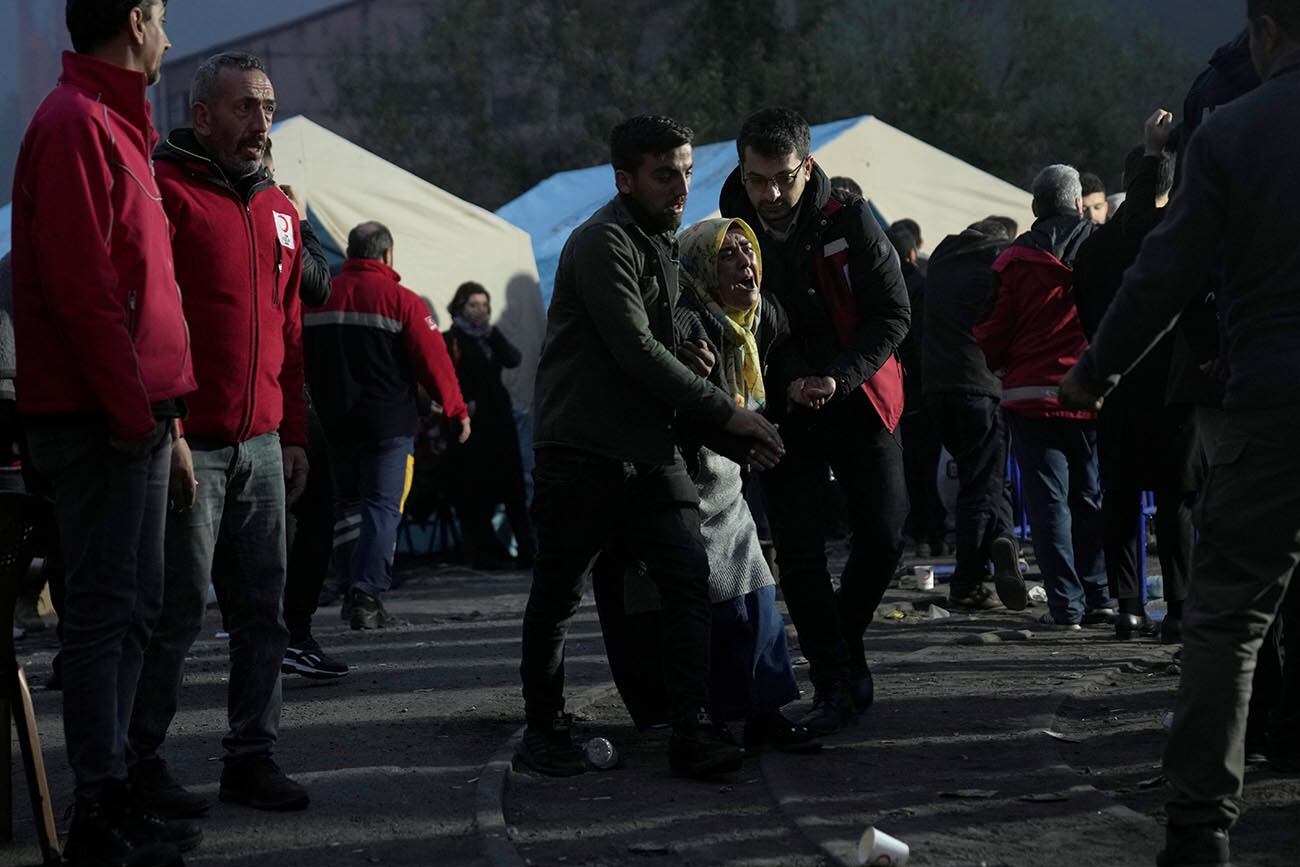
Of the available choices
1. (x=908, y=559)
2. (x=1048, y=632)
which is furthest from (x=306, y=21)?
(x=1048, y=632)

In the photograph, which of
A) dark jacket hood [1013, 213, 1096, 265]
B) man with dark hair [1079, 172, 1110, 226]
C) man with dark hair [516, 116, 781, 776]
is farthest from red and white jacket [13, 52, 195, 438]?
man with dark hair [1079, 172, 1110, 226]

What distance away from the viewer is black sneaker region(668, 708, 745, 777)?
6.02 m

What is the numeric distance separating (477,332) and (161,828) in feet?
32.0

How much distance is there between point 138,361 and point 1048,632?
5901 mm

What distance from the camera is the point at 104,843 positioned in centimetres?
479

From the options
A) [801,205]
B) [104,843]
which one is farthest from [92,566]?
[801,205]

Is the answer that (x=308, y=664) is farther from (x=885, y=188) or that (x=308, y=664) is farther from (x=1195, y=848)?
(x=885, y=188)

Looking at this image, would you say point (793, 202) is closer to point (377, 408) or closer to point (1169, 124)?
point (1169, 124)

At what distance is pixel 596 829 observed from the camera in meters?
5.46

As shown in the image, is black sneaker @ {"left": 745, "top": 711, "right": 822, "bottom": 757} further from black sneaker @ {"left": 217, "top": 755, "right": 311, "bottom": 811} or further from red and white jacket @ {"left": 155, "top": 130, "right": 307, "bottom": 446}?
red and white jacket @ {"left": 155, "top": 130, "right": 307, "bottom": 446}

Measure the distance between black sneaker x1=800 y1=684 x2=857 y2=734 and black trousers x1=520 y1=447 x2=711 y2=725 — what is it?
622 mm

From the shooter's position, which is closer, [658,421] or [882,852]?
[882,852]

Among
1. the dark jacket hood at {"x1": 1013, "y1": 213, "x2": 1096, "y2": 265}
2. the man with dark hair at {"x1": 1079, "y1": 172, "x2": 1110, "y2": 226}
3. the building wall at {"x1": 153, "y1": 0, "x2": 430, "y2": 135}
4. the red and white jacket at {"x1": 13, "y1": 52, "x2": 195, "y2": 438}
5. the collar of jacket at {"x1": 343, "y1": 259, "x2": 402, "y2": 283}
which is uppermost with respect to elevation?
the building wall at {"x1": 153, "y1": 0, "x2": 430, "y2": 135}

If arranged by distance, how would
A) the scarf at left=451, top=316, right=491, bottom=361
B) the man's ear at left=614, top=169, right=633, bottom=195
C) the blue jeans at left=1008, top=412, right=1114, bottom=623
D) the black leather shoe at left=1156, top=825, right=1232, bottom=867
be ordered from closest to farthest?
the black leather shoe at left=1156, top=825, right=1232, bottom=867 → the man's ear at left=614, top=169, right=633, bottom=195 → the blue jeans at left=1008, top=412, right=1114, bottom=623 → the scarf at left=451, top=316, right=491, bottom=361
